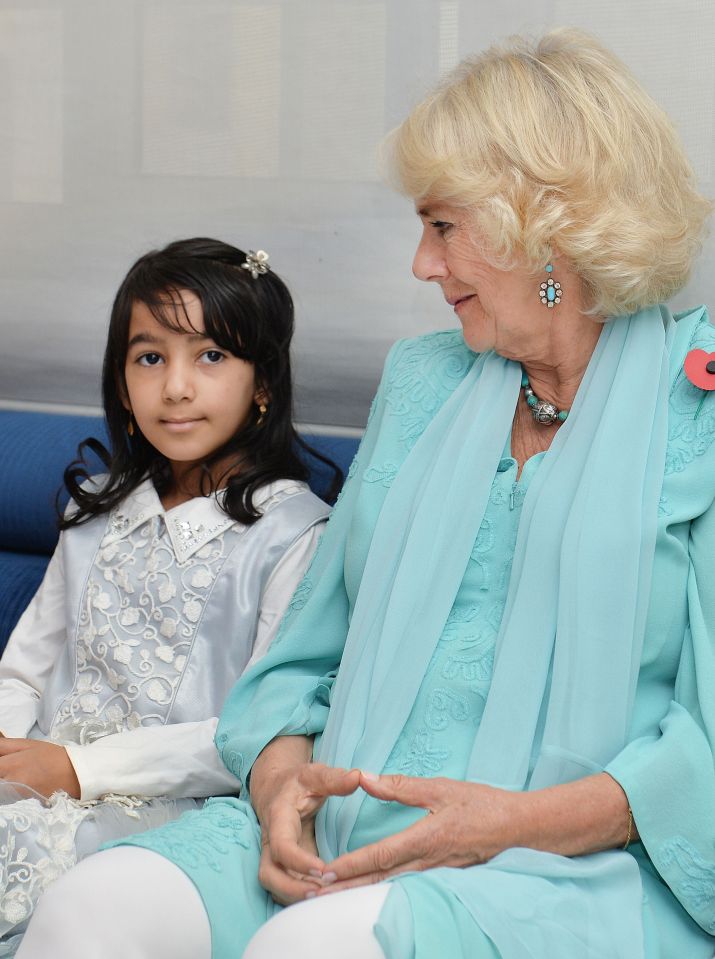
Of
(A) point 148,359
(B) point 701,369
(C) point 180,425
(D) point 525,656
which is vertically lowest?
(D) point 525,656

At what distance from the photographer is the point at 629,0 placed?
7.66ft

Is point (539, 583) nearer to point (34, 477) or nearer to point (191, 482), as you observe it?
point (191, 482)

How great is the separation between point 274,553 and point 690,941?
94 cm

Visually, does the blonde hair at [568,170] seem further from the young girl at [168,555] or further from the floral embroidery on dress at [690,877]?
the floral embroidery on dress at [690,877]

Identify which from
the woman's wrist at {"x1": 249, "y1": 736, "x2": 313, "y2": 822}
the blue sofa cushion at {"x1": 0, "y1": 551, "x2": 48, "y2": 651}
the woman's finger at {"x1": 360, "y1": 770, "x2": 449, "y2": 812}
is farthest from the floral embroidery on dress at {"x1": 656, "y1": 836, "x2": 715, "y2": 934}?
the blue sofa cushion at {"x1": 0, "y1": 551, "x2": 48, "y2": 651}

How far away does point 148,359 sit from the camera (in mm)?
2252

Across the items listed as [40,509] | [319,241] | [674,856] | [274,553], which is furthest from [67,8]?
[674,856]

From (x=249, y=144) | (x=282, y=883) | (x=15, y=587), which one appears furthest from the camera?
(x=249, y=144)

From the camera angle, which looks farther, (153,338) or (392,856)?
(153,338)

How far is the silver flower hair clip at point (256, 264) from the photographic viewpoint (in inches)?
91.1

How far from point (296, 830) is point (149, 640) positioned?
0.67 meters

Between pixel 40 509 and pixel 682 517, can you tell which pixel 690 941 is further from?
pixel 40 509

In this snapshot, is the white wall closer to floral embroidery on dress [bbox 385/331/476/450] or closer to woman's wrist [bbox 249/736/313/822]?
floral embroidery on dress [bbox 385/331/476/450]

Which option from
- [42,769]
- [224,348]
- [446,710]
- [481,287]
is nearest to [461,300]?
[481,287]
